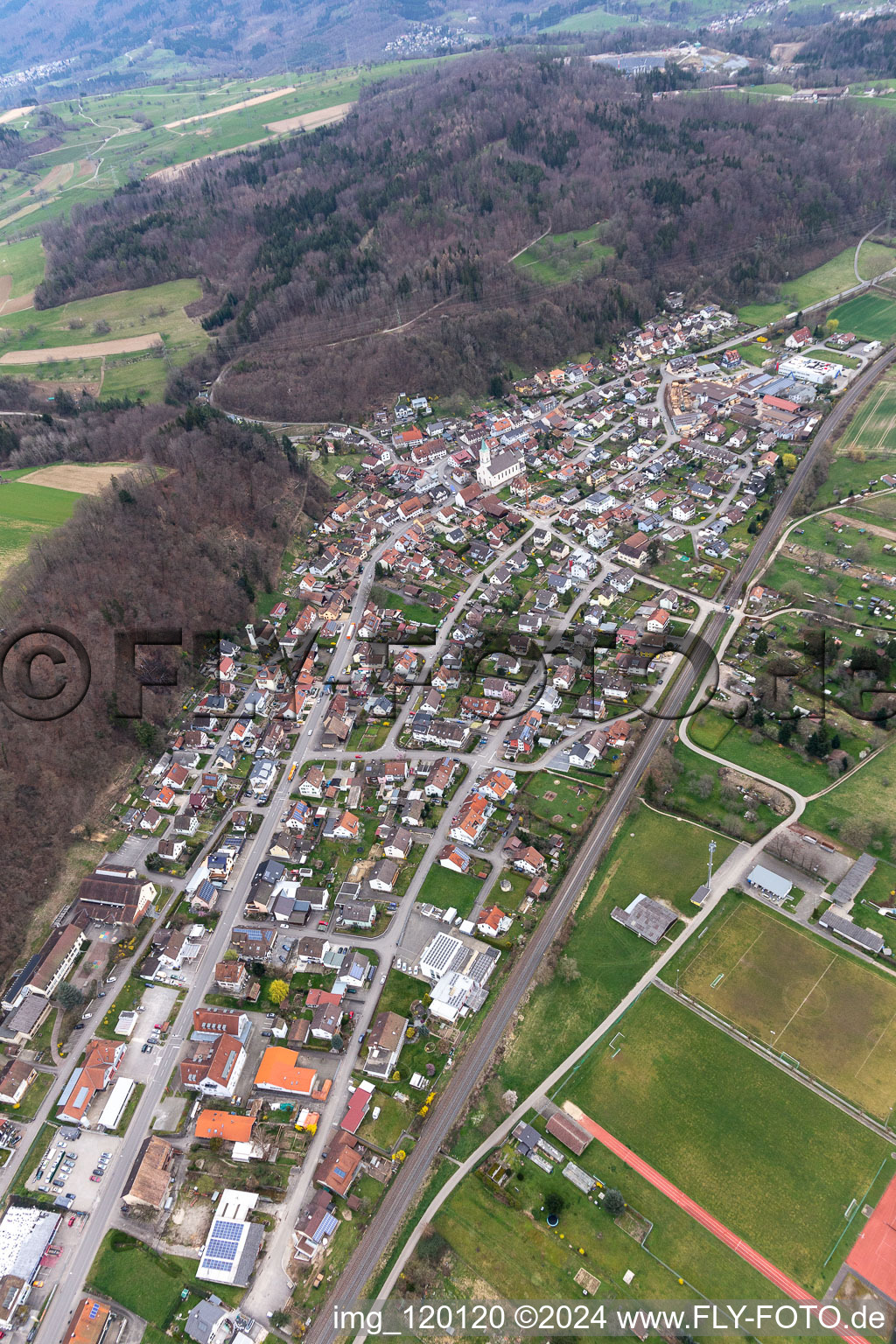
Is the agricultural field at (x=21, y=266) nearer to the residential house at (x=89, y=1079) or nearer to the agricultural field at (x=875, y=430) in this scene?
the residential house at (x=89, y=1079)

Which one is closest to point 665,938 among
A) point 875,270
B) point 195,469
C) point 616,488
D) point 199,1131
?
point 199,1131

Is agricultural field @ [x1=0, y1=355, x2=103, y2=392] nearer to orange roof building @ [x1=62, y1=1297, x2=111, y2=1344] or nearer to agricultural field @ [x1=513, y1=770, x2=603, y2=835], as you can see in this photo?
agricultural field @ [x1=513, y1=770, x2=603, y2=835]

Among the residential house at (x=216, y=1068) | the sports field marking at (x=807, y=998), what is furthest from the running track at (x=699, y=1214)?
the residential house at (x=216, y=1068)

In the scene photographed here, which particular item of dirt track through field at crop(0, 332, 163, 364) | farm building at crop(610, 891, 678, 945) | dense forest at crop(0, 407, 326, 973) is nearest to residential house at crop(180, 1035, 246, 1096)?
dense forest at crop(0, 407, 326, 973)

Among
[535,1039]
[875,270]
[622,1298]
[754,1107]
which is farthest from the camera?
[875,270]

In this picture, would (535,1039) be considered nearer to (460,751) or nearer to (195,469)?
(460,751)

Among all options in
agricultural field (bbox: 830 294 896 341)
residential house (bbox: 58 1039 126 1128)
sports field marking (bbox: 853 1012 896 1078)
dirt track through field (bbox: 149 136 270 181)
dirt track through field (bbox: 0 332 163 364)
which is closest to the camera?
sports field marking (bbox: 853 1012 896 1078)

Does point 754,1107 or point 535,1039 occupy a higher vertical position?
point 535,1039
